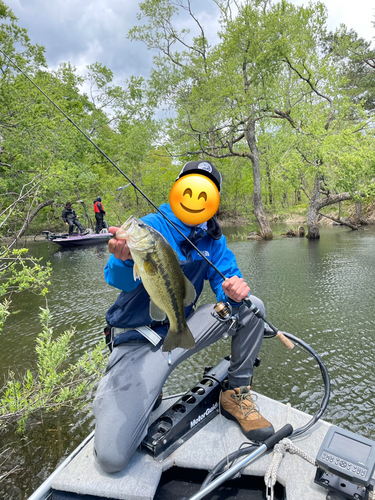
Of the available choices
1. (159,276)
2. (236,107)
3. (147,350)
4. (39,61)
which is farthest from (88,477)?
(39,61)

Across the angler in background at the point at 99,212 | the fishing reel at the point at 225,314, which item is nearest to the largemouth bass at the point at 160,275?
the fishing reel at the point at 225,314

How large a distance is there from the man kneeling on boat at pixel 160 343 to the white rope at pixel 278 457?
0.16 m

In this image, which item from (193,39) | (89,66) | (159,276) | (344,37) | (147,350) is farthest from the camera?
(89,66)

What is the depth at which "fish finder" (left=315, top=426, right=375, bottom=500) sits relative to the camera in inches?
60.6

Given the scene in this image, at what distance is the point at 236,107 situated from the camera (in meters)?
15.1

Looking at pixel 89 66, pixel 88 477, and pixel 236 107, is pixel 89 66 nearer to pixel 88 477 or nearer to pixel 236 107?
pixel 236 107

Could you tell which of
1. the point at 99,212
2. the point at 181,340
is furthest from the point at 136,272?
the point at 99,212

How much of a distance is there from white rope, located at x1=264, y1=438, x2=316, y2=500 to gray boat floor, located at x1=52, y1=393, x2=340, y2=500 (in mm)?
62

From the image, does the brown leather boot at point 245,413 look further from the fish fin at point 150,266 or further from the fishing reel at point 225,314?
the fish fin at point 150,266

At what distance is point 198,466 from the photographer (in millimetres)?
1994

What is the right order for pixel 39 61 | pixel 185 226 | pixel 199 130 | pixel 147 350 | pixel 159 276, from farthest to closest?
1. pixel 39 61
2. pixel 199 130
3. pixel 185 226
4. pixel 147 350
5. pixel 159 276

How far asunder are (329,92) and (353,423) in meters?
16.0

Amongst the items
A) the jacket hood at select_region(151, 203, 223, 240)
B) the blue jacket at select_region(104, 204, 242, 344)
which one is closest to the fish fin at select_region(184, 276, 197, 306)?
the blue jacket at select_region(104, 204, 242, 344)
